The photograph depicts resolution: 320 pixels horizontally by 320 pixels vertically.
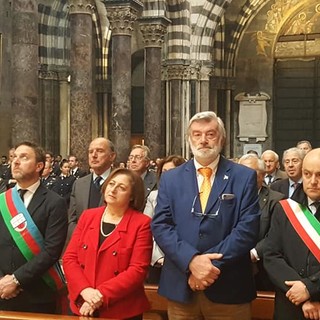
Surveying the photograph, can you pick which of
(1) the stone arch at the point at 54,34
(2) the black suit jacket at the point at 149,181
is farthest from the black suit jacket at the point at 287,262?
(1) the stone arch at the point at 54,34


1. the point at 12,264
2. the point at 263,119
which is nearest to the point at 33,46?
the point at 12,264

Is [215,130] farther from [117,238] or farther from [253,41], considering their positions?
[253,41]

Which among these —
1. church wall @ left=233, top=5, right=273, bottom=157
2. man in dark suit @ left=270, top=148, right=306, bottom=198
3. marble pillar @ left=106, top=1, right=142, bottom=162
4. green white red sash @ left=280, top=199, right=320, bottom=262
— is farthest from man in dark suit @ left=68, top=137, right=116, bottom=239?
church wall @ left=233, top=5, right=273, bottom=157

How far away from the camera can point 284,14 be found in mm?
22078

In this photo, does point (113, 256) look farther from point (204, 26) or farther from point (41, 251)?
point (204, 26)

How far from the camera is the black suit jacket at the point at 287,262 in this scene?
10.5 ft

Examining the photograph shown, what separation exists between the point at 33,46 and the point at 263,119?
47.5 feet

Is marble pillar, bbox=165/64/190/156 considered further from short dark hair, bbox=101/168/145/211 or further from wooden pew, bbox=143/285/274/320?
short dark hair, bbox=101/168/145/211

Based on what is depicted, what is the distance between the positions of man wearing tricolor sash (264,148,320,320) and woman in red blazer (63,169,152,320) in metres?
0.75

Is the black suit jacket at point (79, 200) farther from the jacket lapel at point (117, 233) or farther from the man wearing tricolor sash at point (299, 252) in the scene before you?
the man wearing tricolor sash at point (299, 252)

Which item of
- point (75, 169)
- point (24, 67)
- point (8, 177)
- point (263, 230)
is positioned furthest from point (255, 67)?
point (263, 230)

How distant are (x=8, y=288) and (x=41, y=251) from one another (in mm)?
291

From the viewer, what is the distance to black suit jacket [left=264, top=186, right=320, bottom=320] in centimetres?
319

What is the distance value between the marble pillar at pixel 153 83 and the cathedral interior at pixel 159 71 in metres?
0.03
